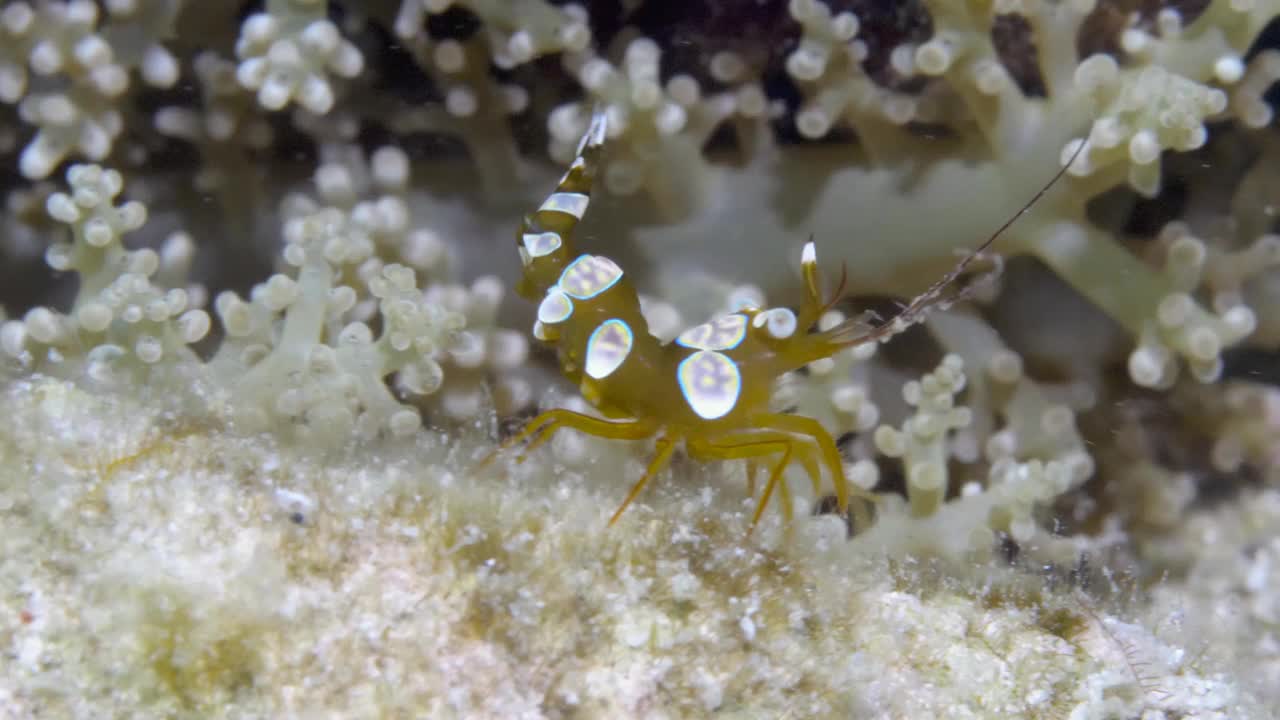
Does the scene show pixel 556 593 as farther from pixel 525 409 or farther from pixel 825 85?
pixel 825 85

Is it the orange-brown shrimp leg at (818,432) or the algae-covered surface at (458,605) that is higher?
the orange-brown shrimp leg at (818,432)

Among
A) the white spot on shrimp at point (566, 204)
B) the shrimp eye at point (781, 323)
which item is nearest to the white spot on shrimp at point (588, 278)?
the white spot on shrimp at point (566, 204)

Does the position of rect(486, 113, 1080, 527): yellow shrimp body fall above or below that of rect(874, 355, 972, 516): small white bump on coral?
below

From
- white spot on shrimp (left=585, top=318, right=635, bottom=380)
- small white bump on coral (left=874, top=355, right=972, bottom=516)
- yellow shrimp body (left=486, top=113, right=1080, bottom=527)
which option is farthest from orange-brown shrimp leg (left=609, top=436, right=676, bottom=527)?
small white bump on coral (left=874, top=355, right=972, bottom=516)

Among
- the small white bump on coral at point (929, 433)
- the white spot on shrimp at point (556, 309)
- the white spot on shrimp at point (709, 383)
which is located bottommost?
the white spot on shrimp at point (556, 309)

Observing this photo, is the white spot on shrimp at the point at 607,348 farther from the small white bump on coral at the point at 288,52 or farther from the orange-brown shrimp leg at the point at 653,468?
the small white bump on coral at the point at 288,52

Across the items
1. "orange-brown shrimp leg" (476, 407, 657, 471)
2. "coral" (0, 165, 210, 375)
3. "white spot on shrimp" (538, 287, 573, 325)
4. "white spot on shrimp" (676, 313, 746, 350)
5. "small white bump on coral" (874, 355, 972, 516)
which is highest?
"small white bump on coral" (874, 355, 972, 516)

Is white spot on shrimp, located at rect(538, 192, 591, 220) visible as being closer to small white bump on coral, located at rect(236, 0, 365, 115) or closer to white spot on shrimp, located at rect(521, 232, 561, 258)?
white spot on shrimp, located at rect(521, 232, 561, 258)

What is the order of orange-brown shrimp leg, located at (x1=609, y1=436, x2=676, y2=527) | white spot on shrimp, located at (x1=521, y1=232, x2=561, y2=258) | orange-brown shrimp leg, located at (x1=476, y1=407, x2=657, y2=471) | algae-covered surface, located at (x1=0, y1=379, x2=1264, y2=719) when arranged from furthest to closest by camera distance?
1. white spot on shrimp, located at (x1=521, y1=232, x2=561, y2=258)
2. orange-brown shrimp leg, located at (x1=476, y1=407, x2=657, y2=471)
3. orange-brown shrimp leg, located at (x1=609, y1=436, x2=676, y2=527)
4. algae-covered surface, located at (x1=0, y1=379, x2=1264, y2=719)
